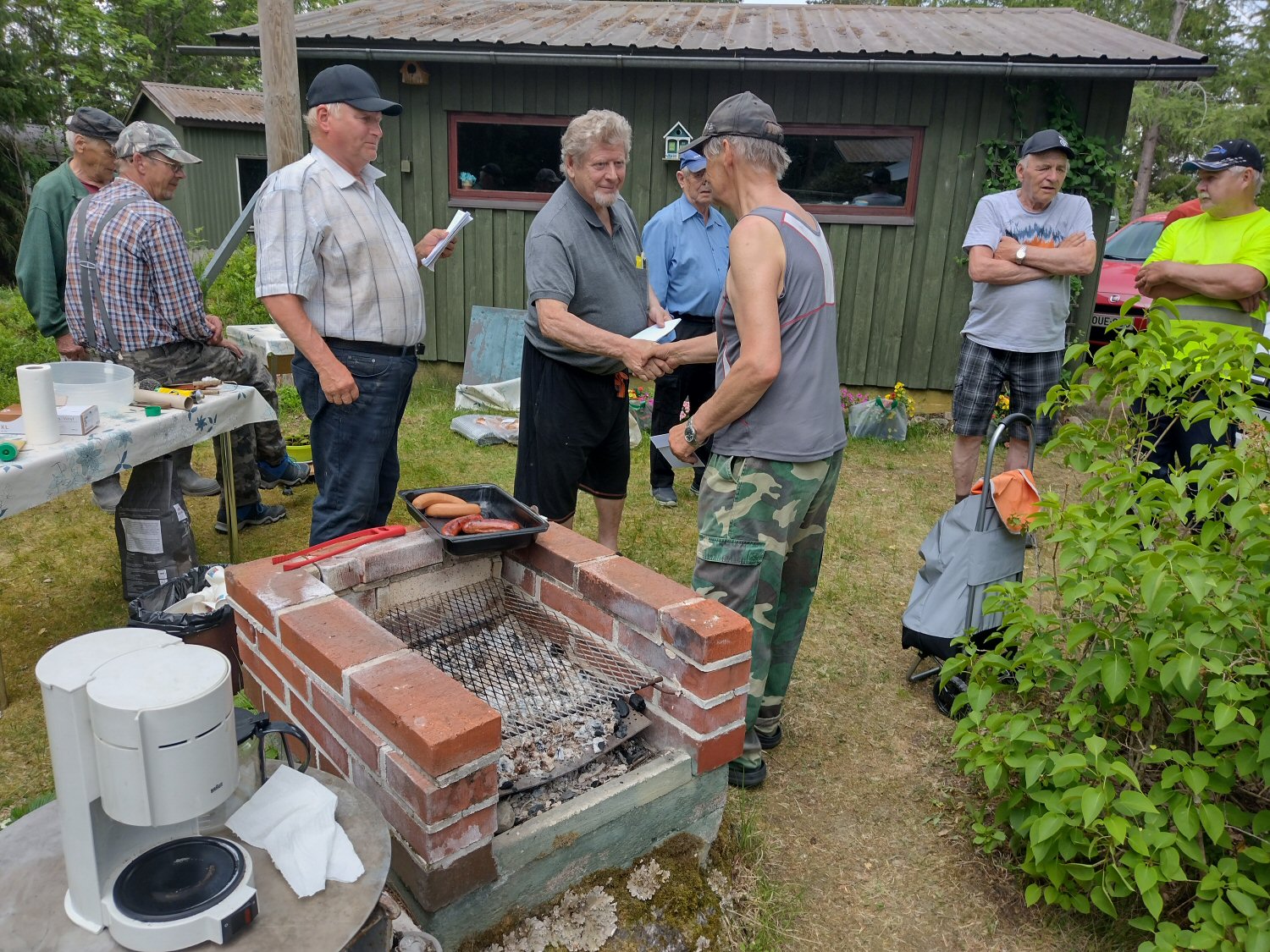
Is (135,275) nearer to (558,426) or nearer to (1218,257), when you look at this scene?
(558,426)

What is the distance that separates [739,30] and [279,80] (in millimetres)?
3825

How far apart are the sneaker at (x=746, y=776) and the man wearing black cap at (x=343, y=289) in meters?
1.61

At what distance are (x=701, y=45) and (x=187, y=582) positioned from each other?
211 inches

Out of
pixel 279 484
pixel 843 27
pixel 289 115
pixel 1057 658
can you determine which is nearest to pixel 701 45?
pixel 843 27

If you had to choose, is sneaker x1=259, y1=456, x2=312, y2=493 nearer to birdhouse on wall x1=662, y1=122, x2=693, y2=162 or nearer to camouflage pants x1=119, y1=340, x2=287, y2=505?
camouflage pants x1=119, y1=340, x2=287, y2=505

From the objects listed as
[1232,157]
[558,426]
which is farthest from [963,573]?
[1232,157]

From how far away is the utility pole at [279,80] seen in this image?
16.6ft

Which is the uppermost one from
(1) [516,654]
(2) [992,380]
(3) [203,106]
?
(3) [203,106]

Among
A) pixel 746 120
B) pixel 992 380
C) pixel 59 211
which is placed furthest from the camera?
pixel 992 380

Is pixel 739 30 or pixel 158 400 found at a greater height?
pixel 739 30

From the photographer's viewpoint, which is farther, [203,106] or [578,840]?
[203,106]

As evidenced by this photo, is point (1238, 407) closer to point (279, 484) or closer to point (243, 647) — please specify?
point (243, 647)

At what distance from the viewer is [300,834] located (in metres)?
1.34

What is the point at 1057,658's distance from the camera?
88.6 inches
